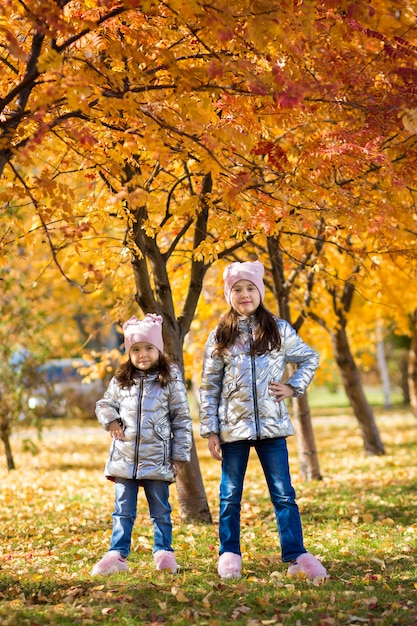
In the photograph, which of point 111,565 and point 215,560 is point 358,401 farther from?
point 111,565

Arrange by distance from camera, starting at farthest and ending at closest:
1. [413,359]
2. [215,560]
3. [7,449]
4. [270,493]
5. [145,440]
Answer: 1. [413,359]
2. [7,449]
3. [215,560]
4. [145,440]
5. [270,493]

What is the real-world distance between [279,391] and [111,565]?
4.87 feet

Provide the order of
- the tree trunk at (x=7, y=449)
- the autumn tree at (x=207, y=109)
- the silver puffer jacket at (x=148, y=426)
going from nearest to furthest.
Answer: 1. the autumn tree at (x=207, y=109)
2. the silver puffer jacket at (x=148, y=426)
3. the tree trunk at (x=7, y=449)

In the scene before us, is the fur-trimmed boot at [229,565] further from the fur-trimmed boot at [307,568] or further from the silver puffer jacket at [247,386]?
the silver puffer jacket at [247,386]

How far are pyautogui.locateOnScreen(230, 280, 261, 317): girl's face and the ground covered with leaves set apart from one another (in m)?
1.60

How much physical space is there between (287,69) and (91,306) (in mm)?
17697

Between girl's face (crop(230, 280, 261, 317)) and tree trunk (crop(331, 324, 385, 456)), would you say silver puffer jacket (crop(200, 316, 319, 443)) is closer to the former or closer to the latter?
girl's face (crop(230, 280, 261, 317))

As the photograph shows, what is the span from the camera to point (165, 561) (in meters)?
4.80

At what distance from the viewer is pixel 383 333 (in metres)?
24.3

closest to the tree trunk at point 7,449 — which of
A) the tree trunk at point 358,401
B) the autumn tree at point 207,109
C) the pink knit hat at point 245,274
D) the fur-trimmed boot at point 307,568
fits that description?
the tree trunk at point 358,401

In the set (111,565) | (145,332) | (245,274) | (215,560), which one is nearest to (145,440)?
(145,332)

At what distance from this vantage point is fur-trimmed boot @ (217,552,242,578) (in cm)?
463

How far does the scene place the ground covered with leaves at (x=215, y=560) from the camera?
154 inches

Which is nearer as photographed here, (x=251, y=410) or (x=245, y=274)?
(x=251, y=410)
